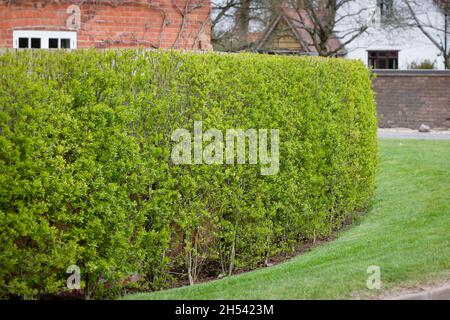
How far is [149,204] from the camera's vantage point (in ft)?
26.5

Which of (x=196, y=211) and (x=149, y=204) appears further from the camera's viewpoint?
(x=196, y=211)

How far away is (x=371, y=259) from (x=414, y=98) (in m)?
26.0

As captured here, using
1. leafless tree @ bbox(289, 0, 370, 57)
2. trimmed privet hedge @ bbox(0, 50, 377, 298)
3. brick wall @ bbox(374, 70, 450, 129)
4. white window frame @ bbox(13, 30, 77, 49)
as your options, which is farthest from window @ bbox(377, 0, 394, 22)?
trimmed privet hedge @ bbox(0, 50, 377, 298)

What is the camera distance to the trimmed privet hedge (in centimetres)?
739

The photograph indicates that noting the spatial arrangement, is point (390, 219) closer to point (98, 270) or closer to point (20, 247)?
point (98, 270)

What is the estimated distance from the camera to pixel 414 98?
1303 inches

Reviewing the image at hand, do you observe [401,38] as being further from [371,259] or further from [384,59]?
[371,259]

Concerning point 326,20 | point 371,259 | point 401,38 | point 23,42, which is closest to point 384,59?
point 401,38

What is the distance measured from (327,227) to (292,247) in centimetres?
110

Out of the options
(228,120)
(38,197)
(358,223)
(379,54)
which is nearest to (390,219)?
(358,223)

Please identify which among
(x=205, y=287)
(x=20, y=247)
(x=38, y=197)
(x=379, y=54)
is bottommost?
(x=205, y=287)

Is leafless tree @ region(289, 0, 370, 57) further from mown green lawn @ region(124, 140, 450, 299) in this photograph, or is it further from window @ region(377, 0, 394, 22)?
mown green lawn @ region(124, 140, 450, 299)

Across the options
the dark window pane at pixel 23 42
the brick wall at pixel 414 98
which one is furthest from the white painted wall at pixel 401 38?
the dark window pane at pixel 23 42

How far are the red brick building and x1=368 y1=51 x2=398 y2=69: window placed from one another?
30.0 meters
